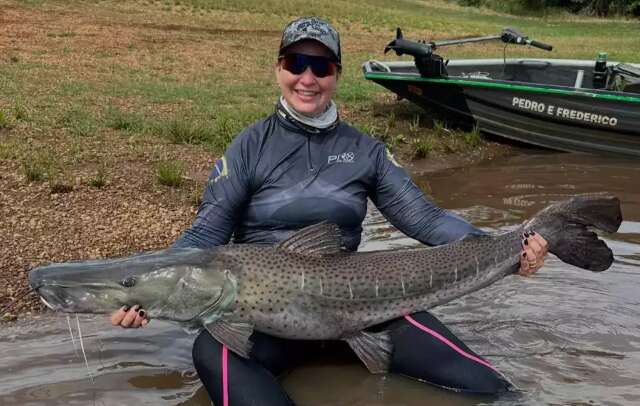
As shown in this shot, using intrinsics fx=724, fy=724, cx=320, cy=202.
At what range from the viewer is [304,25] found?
12.1 feet

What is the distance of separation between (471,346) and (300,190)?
5.07ft

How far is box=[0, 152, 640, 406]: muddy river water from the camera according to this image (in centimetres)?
377

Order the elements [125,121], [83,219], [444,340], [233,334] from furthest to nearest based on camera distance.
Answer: [125,121] → [83,219] → [444,340] → [233,334]

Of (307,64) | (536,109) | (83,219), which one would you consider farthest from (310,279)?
(536,109)

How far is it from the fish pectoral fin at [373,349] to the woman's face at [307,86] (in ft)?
3.88

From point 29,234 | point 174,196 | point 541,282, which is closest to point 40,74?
point 174,196

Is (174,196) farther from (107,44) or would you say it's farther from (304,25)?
(107,44)

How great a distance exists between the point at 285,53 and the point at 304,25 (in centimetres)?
17

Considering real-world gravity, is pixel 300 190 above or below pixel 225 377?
above

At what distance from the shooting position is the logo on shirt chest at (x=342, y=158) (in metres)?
3.84

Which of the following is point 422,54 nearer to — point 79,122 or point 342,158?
point 79,122

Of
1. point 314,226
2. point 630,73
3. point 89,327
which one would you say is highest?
point 630,73

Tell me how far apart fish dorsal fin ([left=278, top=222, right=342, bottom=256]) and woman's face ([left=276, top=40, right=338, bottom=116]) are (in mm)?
649

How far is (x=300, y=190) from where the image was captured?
3748mm
